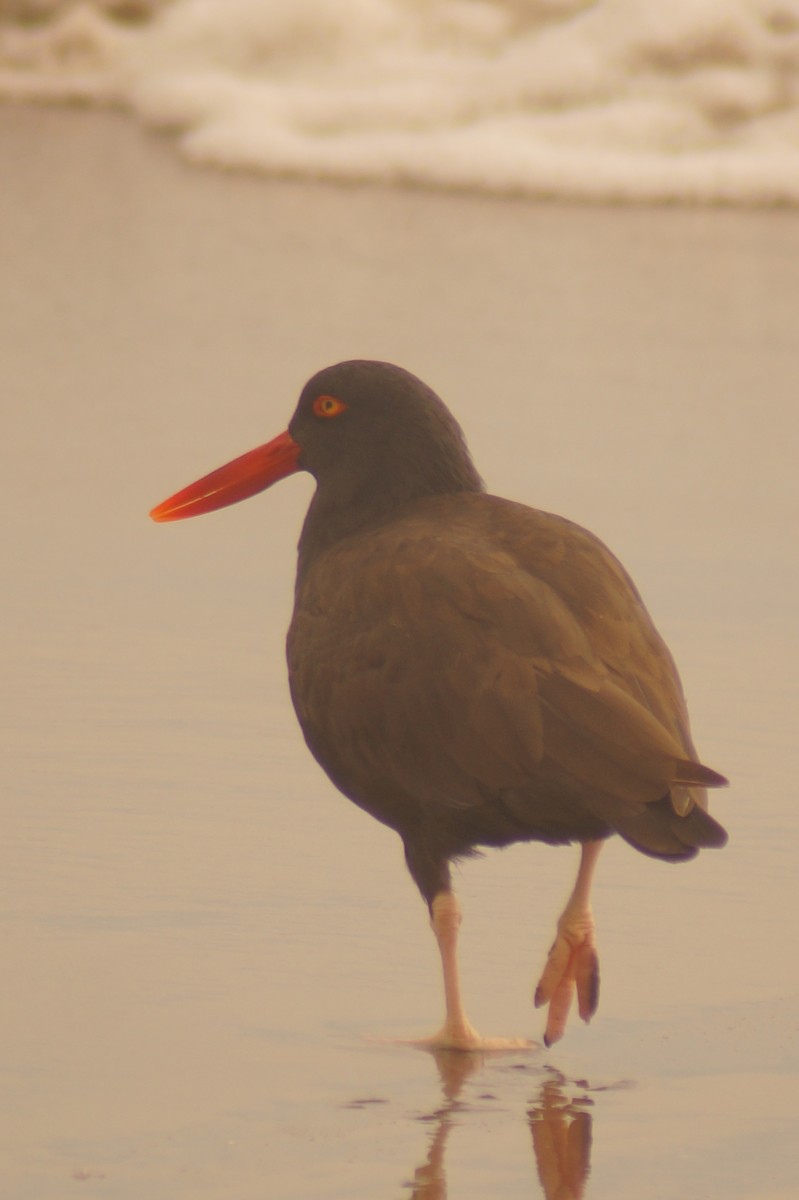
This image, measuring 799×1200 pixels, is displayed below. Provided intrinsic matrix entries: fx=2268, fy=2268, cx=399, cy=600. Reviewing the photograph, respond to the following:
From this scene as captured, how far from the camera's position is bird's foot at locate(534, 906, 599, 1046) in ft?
11.4

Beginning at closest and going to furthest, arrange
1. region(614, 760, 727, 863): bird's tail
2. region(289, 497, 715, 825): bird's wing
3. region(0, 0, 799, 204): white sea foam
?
1. region(614, 760, 727, 863): bird's tail
2. region(289, 497, 715, 825): bird's wing
3. region(0, 0, 799, 204): white sea foam

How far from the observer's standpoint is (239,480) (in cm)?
462

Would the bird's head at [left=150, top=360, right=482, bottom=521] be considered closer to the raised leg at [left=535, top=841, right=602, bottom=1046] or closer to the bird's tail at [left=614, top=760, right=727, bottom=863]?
the raised leg at [left=535, top=841, right=602, bottom=1046]

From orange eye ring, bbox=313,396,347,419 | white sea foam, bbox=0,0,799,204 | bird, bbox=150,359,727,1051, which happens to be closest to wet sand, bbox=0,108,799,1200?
bird, bbox=150,359,727,1051

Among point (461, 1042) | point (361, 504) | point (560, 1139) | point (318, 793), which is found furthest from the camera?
point (318, 793)

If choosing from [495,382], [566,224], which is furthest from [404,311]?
[566,224]

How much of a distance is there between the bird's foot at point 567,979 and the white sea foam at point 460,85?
28.7 ft

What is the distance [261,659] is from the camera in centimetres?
524

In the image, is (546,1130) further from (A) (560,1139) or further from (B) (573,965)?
(B) (573,965)

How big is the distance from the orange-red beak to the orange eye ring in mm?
136

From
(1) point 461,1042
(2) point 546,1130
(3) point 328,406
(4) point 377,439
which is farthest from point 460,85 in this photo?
(2) point 546,1130

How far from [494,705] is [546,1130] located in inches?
25.7

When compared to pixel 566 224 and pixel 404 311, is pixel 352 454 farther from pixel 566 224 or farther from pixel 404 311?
pixel 566 224

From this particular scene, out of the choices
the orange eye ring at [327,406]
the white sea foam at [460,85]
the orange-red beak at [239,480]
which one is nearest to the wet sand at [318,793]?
the orange-red beak at [239,480]
